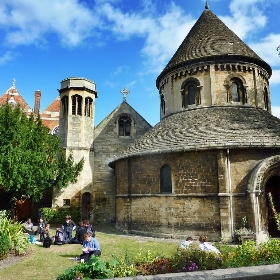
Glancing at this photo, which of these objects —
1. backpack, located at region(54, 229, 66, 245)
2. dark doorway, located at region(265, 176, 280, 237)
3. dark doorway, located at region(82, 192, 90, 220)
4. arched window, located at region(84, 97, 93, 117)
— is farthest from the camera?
arched window, located at region(84, 97, 93, 117)

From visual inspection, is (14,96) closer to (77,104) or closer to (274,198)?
(77,104)

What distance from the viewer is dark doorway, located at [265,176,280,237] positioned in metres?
13.4

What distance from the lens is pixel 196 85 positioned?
1861 centimetres

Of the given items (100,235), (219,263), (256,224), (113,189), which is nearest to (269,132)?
(256,224)

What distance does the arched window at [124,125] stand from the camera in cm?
2361

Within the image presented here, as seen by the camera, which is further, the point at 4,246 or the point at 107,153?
the point at 107,153

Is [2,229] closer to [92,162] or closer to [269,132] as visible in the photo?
[92,162]

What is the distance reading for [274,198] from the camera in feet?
45.1

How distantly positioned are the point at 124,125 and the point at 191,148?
1126cm

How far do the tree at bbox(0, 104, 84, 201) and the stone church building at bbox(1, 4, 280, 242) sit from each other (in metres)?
2.43

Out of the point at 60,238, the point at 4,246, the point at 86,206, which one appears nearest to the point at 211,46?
the point at 86,206

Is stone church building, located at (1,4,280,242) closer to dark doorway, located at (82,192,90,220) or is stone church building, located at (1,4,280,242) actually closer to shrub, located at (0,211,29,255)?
dark doorway, located at (82,192,90,220)

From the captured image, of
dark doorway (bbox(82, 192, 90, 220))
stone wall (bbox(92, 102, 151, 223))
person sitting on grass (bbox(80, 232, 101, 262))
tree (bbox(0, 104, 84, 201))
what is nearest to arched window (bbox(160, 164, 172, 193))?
person sitting on grass (bbox(80, 232, 101, 262))

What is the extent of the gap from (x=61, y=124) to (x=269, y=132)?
15527mm
